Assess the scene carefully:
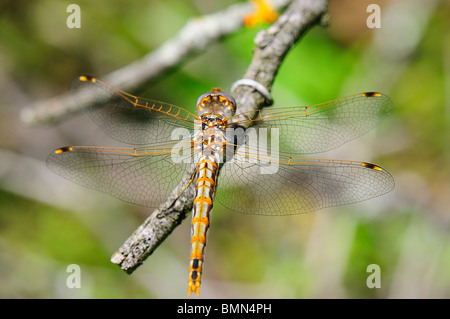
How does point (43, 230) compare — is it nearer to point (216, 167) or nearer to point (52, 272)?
point (52, 272)

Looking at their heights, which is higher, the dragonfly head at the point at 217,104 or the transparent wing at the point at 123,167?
the dragonfly head at the point at 217,104

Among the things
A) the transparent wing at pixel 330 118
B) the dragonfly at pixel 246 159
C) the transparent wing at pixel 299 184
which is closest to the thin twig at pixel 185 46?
the dragonfly at pixel 246 159

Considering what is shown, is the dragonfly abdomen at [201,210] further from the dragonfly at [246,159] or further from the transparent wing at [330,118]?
the transparent wing at [330,118]

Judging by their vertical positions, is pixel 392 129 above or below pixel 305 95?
Answer: below

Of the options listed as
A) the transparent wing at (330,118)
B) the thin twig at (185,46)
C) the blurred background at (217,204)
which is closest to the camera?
the transparent wing at (330,118)

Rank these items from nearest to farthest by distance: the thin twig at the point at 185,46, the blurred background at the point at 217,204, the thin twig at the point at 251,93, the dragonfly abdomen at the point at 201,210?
the thin twig at the point at 251,93
the dragonfly abdomen at the point at 201,210
the thin twig at the point at 185,46
the blurred background at the point at 217,204

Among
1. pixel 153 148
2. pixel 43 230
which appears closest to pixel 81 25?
pixel 43 230

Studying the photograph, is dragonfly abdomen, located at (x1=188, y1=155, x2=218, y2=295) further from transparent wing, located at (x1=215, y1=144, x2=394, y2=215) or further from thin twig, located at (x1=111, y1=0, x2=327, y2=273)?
transparent wing, located at (x1=215, y1=144, x2=394, y2=215)
